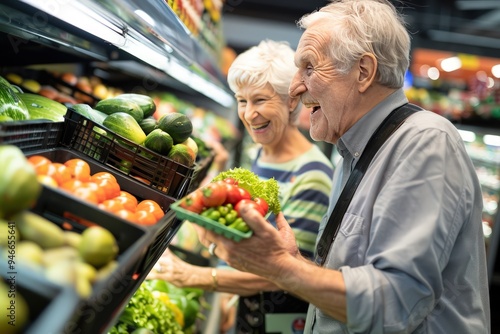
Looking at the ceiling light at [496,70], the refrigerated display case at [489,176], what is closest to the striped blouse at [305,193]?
the refrigerated display case at [489,176]

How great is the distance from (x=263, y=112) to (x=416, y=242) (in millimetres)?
1368

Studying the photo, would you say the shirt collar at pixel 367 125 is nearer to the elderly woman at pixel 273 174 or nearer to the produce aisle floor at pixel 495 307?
the elderly woman at pixel 273 174

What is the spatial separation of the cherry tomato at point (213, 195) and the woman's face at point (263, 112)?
1.31 m

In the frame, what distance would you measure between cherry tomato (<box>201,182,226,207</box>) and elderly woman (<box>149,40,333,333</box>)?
3.92ft

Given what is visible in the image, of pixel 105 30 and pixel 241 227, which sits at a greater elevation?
pixel 105 30

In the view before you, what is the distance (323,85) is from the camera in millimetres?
→ 1792

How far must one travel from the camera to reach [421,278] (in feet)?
4.73

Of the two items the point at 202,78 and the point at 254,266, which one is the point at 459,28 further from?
the point at 254,266

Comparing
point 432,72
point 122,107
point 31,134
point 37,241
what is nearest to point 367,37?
point 122,107

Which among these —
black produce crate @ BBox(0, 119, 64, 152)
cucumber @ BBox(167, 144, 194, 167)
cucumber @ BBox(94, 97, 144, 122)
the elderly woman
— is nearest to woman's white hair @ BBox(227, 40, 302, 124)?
the elderly woman

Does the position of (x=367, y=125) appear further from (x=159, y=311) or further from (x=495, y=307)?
(x=495, y=307)

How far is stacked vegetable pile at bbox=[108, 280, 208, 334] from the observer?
83.7 inches

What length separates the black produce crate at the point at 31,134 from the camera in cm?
118

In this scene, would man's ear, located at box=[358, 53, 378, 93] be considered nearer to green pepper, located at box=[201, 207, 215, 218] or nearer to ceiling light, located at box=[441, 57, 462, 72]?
green pepper, located at box=[201, 207, 215, 218]
